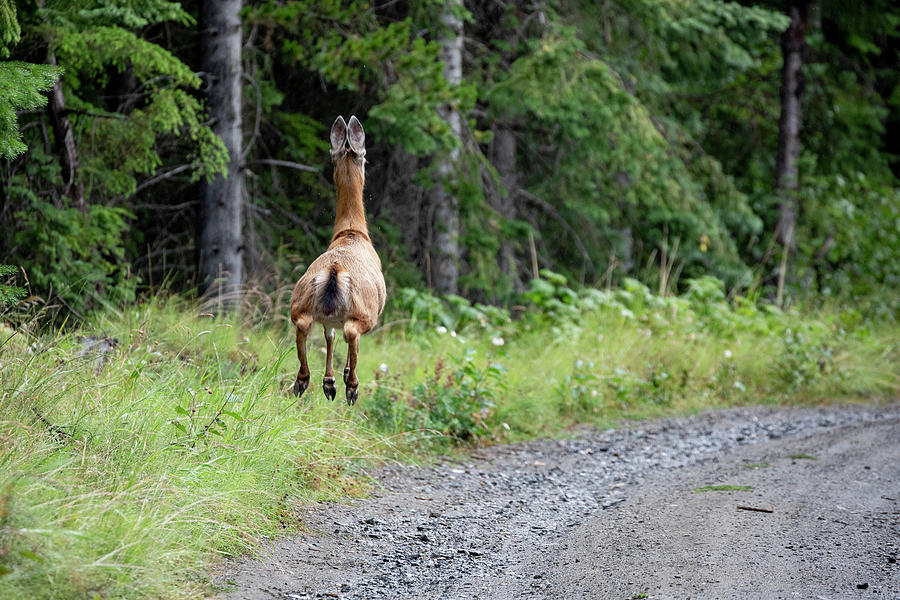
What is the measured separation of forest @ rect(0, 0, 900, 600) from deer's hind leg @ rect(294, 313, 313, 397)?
732 mm

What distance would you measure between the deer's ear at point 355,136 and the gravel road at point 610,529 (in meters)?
2.24

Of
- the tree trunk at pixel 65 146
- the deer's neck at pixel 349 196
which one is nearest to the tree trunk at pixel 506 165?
the tree trunk at pixel 65 146

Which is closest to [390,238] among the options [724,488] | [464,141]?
[464,141]

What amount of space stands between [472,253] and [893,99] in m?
11.2

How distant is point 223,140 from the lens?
9.41m

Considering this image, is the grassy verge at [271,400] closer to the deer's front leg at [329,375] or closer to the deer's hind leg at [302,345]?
the deer's hind leg at [302,345]

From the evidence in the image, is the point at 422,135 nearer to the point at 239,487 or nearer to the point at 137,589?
the point at 239,487

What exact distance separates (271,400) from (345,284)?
181cm

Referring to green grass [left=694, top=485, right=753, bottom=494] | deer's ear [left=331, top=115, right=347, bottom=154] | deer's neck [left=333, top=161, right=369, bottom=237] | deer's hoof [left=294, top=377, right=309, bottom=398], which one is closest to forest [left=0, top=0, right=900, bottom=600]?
deer's hoof [left=294, top=377, right=309, bottom=398]

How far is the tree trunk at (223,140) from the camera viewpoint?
9.39 m

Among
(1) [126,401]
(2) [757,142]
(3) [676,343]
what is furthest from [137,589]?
(2) [757,142]

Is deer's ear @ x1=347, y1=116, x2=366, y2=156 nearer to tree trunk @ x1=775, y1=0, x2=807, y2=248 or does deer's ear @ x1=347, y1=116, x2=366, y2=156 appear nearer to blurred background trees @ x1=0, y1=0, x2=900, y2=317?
blurred background trees @ x1=0, y1=0, x2=900, y2=317

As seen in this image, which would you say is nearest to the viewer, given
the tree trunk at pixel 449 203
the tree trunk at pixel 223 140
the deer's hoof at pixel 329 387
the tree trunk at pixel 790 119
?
the deer's hoof at pixel 329 387

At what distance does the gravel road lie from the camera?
475cm
